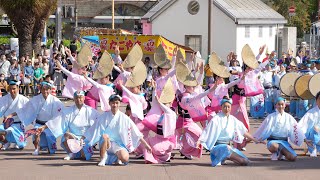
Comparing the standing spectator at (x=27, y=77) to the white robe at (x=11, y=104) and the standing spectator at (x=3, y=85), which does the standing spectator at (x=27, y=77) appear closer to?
the standing spectator at (x=3, y=85)

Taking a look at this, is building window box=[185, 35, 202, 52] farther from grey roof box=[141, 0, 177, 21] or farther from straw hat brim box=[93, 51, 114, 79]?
straw hat brim box=[93, 51, 114, 79]

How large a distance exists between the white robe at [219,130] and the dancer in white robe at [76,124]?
1959mm

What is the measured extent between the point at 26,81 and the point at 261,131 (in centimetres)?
1529

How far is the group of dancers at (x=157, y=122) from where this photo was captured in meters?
12.8

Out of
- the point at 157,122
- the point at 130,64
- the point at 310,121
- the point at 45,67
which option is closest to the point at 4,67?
the point at 45,67

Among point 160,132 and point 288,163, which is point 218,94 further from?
point 288,163

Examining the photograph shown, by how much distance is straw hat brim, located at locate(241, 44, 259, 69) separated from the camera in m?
15.0

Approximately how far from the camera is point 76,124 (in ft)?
44.1

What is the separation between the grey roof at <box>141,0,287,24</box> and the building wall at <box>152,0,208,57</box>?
0.32 meters

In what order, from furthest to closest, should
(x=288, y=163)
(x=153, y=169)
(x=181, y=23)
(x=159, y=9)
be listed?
(x=159, y=9) → (x=181, y=23) → (x=288, y=163) → (x=153, y=169)

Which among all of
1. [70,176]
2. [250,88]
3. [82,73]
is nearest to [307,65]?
[250,88]

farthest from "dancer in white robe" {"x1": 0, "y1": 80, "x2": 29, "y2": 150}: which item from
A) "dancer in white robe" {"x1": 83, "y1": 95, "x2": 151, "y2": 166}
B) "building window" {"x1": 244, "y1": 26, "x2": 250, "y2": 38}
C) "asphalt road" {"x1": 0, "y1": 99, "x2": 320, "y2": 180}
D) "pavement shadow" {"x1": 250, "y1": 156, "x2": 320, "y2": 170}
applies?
"building window" {"x1": 244, "y1": 26, "x2": 250, "y2": 38}

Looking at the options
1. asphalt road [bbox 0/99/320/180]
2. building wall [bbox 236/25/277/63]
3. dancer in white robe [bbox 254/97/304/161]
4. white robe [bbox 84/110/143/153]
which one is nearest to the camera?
asphalt road [bbox 0/99/320/180]

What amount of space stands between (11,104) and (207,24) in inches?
908
